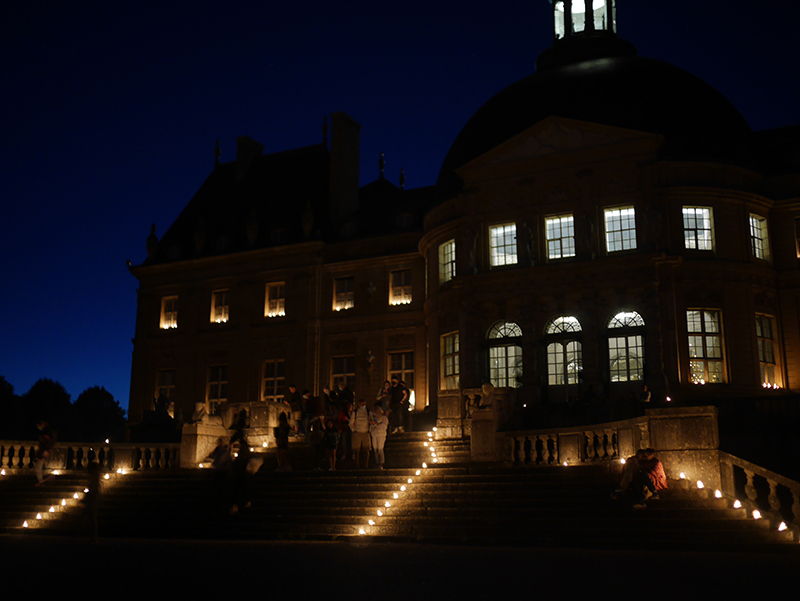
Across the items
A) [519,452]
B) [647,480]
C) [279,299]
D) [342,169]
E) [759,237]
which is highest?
[342,169]

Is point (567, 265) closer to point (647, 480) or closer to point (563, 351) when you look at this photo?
point (563, 351)

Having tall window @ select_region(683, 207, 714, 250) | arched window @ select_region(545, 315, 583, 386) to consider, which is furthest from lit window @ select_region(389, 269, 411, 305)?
tall window @ select_region(683, 207, 714, 250)

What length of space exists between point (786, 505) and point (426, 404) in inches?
678

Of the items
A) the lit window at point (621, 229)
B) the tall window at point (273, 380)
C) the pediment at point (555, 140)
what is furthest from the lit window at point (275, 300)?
the lit window at point (621, 229)

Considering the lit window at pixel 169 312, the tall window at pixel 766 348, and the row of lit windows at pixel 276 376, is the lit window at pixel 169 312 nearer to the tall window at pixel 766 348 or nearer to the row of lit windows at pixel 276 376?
the row of lit windows at pixel 276 376

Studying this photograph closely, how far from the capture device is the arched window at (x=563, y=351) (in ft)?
93.5

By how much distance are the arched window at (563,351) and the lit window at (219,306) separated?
16.4 m

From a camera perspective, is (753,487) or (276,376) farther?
(276,376)

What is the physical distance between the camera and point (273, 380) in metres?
37.1

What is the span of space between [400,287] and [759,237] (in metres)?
14.0

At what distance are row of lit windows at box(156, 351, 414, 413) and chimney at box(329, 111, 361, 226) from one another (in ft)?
24.1

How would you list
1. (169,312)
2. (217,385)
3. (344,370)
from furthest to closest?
(169,312) → (217,385) → (344,370)

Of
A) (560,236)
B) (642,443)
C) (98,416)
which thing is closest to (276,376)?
(560,236)

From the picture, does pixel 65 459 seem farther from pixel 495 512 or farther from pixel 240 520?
pixel 495 512
